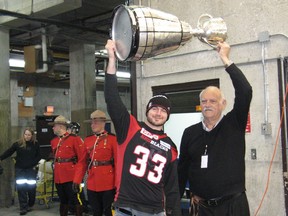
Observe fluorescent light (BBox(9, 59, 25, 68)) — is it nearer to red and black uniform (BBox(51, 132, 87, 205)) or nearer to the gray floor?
the gray floor

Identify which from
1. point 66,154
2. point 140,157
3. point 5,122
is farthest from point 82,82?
point 140,157

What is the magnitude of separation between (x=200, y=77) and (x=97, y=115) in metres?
1.53

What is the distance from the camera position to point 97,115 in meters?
5.22

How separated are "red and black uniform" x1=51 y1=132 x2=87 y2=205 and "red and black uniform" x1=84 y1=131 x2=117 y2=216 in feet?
2.65

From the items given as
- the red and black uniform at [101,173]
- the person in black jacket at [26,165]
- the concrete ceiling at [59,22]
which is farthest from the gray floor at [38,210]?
the concrete ceiling at [59,22]

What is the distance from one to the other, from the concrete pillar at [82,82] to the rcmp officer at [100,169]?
534 cm

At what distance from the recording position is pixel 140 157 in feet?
7.91

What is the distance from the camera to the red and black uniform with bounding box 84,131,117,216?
5.02 m

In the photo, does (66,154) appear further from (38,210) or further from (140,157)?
(140,157)

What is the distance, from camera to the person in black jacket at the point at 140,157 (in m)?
2.38

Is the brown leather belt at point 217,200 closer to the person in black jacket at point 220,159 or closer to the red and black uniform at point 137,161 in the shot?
the person in black jacket at point 220,159

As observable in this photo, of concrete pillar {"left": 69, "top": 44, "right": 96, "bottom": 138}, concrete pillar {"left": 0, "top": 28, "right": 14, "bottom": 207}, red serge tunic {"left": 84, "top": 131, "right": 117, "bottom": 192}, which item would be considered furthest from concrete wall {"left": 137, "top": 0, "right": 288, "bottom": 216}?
concrete pillar {"left": 69, "top": 44, "right": 96, "bottom": 138}

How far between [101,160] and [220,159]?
2.84 m

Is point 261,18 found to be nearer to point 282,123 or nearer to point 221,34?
point 282,123
